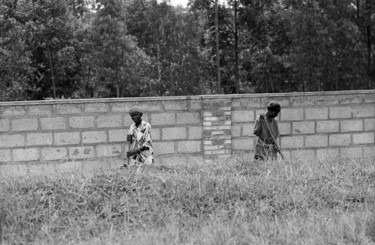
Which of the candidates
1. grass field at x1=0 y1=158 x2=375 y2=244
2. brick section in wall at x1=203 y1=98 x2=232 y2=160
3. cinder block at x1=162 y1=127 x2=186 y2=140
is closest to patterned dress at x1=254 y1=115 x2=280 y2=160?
grass field at x1=0 y1=158 x2=375 y2=244

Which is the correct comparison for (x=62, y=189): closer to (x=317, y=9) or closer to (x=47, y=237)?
(x=47, y=237)

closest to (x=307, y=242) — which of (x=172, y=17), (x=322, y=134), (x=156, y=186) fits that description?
(x=156, y=186)

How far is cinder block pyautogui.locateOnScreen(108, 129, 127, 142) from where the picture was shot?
9312mm

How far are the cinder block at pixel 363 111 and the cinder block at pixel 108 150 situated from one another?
15.3 feet

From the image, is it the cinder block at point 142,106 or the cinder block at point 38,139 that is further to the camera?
the cinder block at point 142,106

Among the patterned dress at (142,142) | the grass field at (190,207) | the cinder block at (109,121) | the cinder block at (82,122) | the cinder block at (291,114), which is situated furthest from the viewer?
the cinder block at (291,114)

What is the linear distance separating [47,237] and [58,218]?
311 mm

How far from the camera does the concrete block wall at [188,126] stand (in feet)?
29.7

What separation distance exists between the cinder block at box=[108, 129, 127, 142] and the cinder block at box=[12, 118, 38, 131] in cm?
131

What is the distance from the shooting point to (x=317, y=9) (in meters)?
15.5

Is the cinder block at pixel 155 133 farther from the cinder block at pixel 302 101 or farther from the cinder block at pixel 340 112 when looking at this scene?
the cinder block at pixel 340 112

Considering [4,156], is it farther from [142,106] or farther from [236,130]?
[236,130]

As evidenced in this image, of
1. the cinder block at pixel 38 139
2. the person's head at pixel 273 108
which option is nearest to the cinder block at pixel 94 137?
the cinder block at pixel 38 139

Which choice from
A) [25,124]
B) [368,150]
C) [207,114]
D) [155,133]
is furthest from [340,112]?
[25,124]
